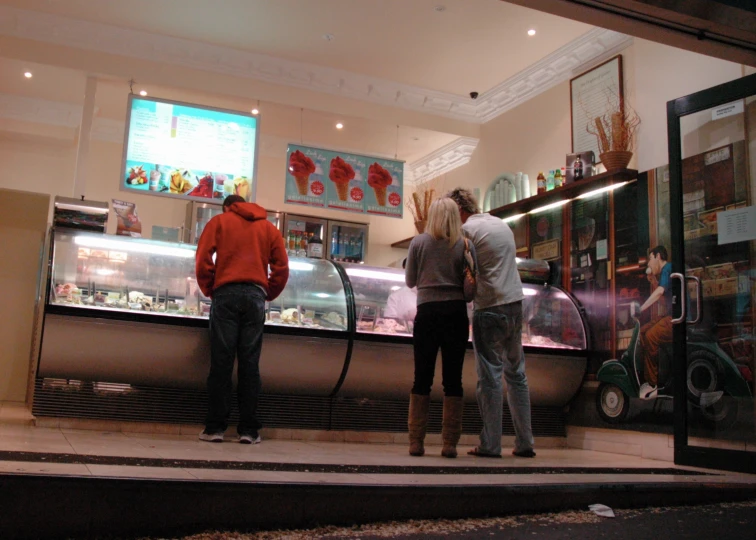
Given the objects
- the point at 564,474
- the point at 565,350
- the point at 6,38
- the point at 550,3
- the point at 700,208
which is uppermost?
the point at 6,38

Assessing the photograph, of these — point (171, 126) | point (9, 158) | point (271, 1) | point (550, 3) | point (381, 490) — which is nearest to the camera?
point (381, 490)

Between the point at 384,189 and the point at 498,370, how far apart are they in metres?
4.49

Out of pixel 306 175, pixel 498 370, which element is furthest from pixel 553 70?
pixel 498 370

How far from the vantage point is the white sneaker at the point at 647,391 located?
5.64m

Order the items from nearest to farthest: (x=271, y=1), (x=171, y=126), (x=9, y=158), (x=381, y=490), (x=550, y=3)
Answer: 1. (x=381, y=490)
2. (x=550, y=3)
3. (x=271, y=1)
4. (x=171, y=126)
5. (x=9, y=158)

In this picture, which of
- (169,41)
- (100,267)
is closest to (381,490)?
(100,267)

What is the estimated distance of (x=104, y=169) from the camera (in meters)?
9.69

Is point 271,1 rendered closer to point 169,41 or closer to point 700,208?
point 169,41

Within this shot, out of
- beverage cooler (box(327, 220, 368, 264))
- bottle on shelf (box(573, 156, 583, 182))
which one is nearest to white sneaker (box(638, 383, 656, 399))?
bottle on shelf (box(573, 156, 583, 182))

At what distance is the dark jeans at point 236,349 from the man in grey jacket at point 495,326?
1455 mm

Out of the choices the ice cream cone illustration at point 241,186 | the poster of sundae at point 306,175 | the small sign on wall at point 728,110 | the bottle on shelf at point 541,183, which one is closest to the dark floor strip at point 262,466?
the small sign on wall at point 728,110

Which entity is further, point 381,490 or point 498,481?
point 498,481

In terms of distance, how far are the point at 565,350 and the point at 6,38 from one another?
640cm

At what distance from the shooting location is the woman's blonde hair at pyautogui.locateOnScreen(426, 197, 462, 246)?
4.25m
